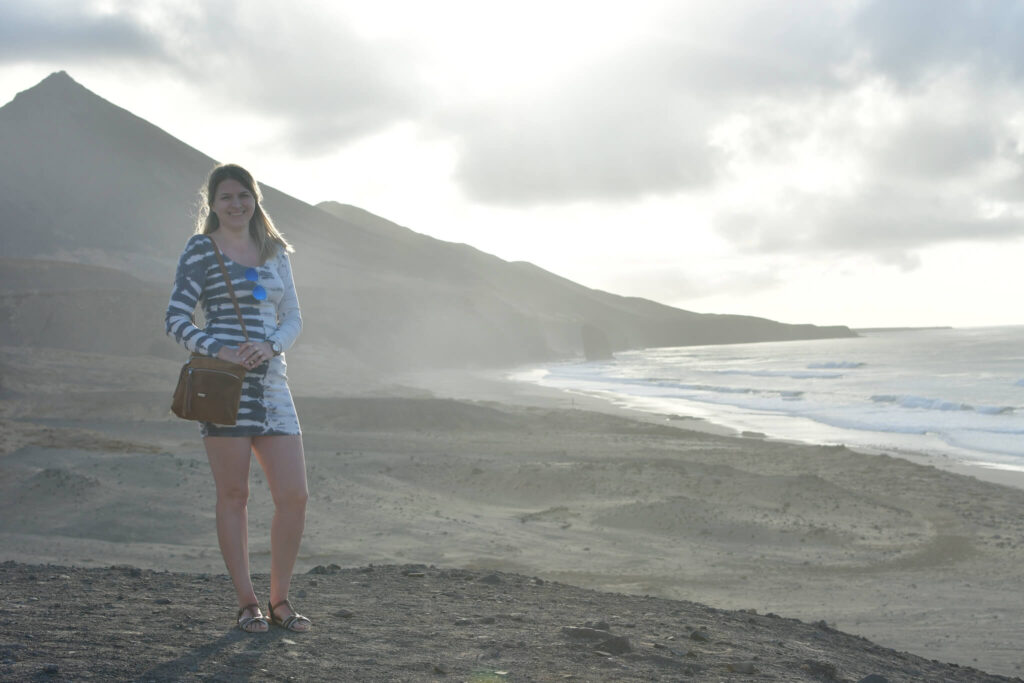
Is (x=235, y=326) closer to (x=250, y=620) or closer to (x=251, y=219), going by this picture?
(x=251, y=219)

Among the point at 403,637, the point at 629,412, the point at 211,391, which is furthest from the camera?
the point at 629,412

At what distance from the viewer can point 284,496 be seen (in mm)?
3580

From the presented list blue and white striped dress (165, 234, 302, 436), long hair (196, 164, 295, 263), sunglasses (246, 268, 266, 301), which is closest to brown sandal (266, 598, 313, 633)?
blue and white striped dress (165, 234, 302, 436)

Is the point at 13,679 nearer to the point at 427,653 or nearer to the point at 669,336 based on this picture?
the point at 427,653

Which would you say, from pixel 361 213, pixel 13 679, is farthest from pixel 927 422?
pixel 361 213

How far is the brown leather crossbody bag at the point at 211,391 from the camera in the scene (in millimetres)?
3336

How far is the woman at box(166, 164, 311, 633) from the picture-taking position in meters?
3.46

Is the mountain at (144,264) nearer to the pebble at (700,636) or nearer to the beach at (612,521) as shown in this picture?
the beach at (612,521)

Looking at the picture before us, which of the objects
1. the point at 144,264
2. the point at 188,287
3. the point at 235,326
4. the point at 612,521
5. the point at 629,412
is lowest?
the point at 612,521

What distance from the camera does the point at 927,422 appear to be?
25344 millimetres

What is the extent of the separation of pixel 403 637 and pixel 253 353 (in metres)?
1.45

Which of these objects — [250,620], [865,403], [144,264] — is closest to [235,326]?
[250,620]

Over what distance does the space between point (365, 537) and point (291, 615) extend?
19.0 ft

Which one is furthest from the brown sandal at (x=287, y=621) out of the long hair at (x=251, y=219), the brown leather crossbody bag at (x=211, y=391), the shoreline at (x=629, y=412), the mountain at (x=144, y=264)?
the mountain at (x=144, y=264)
